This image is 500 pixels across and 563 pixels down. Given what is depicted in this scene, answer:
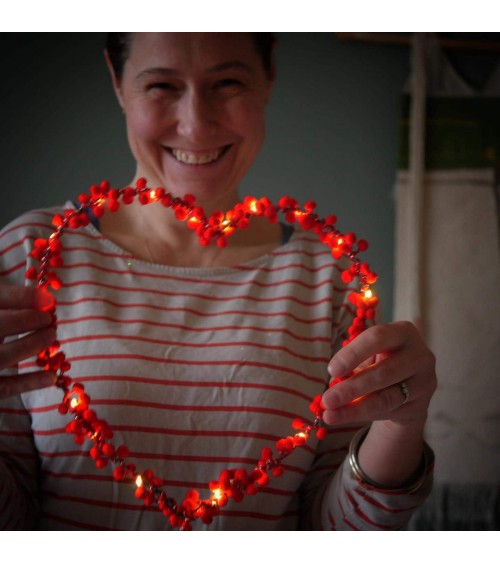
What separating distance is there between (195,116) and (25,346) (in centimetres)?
36

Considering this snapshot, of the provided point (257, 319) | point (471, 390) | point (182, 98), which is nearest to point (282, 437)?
point (257, 319)

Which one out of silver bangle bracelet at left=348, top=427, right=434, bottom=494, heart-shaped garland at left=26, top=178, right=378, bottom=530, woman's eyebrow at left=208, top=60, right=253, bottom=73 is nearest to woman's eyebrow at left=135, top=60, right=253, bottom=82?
woman's eyebrow at left=208, top=60, right=253, bottom=73

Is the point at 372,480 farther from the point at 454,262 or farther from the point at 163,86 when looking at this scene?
the point at 163,86

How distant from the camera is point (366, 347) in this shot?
54 cm

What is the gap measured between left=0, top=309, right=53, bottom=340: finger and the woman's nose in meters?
0.31

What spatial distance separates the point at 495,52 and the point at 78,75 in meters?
0.60

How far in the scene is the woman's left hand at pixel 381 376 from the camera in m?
0.54

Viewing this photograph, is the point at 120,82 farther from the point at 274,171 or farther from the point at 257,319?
the point at 257,319

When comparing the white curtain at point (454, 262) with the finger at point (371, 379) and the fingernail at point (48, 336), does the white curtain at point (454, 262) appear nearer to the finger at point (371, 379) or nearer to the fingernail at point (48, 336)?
the finger at point (371, 379)

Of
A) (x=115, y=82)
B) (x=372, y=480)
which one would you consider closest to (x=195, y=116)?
(x=115, y=82)

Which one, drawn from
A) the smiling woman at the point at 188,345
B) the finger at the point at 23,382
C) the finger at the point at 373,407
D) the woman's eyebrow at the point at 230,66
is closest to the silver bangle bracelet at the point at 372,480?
the smiling woman at the point at 188,345

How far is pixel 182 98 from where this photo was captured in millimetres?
702

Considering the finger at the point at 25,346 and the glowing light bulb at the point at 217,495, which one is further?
the glowing light bulb at the point at 217,495
